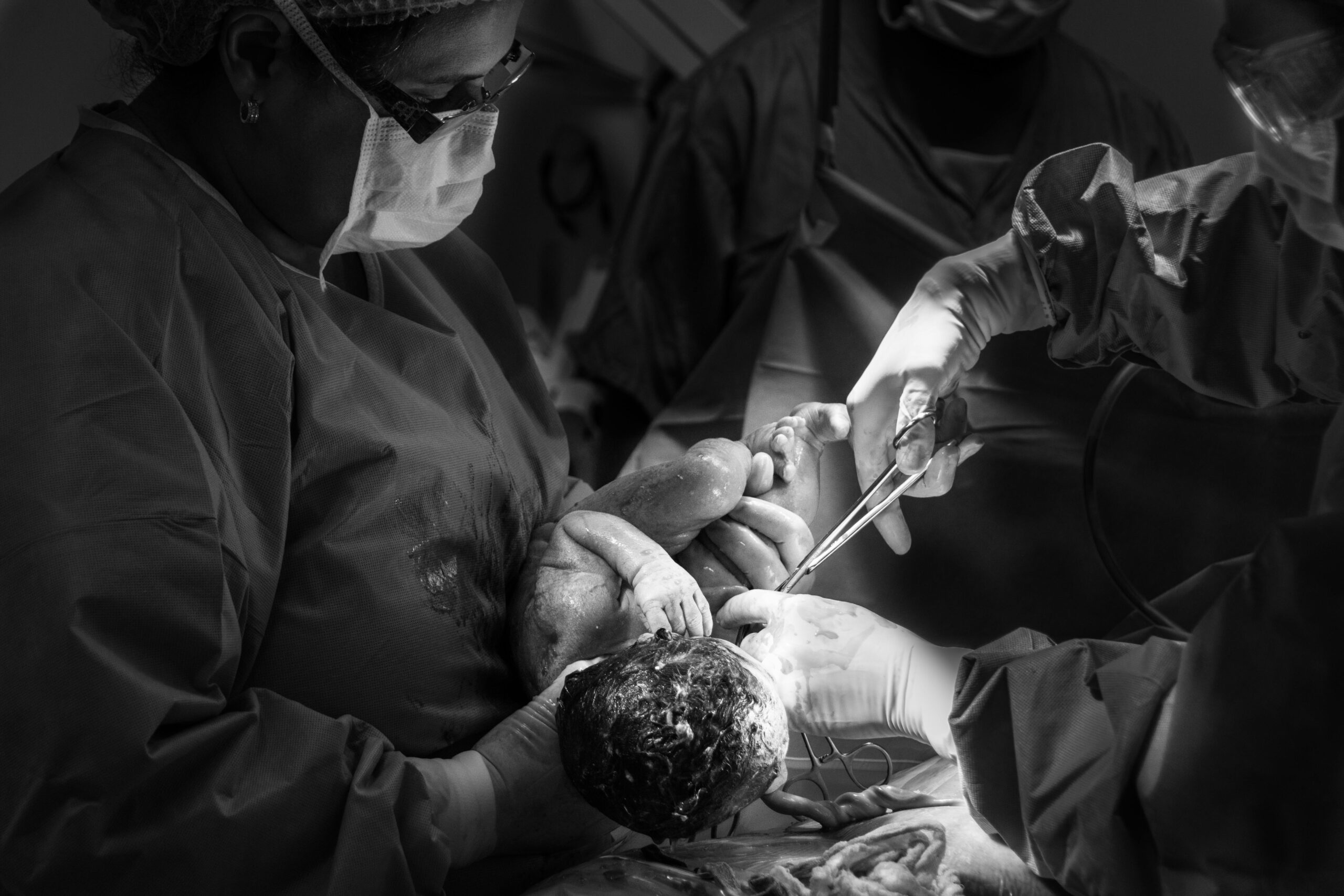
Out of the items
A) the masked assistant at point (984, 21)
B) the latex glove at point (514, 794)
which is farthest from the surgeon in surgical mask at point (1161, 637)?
the masked assistant at point (984, 21)

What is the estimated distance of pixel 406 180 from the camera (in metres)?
1.76

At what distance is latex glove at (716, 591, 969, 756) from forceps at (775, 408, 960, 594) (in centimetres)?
16

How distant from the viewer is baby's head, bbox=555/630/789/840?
155cm

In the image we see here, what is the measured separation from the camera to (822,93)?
287cm

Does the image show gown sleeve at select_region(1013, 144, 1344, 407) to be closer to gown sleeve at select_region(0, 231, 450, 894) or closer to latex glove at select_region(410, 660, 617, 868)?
latex glove at select_region(410, 660, 617, 868)

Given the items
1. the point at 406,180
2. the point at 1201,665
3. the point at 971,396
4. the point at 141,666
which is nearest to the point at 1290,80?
the point at 1201,665

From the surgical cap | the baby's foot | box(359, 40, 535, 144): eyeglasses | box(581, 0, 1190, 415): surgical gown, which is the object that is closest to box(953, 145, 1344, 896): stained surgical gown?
the baby's foot

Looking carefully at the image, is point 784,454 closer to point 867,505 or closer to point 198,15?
point 867,505

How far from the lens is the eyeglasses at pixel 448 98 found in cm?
166

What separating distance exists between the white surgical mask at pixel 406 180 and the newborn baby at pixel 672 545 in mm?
527

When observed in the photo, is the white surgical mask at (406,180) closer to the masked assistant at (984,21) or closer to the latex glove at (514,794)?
the latex glove at (514,794)

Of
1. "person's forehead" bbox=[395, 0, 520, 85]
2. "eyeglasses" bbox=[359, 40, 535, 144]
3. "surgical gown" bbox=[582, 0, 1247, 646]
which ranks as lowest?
"surgical gown" bbox=[582, 0, 1247, 646]

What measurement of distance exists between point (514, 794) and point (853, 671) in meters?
0.51

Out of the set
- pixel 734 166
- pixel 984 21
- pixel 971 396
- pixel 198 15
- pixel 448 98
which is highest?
pixel 198 15
